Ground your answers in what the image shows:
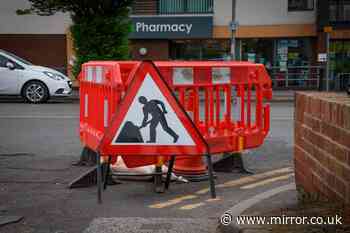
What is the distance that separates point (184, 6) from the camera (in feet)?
93.6

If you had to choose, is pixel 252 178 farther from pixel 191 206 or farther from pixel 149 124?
pixel 149 124

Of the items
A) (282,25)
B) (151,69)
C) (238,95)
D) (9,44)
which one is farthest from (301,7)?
(151,69)

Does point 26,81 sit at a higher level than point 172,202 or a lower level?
higher

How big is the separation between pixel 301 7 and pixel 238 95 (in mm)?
20661

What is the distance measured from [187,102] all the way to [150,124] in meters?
1.26

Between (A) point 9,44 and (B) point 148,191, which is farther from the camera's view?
(A) point 9,44

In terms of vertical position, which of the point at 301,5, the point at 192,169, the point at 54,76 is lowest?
the point at 192,169

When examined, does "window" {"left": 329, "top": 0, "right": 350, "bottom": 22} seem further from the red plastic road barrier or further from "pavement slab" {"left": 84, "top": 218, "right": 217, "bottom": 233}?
"pavement slab" {"left": 84, "top": 218, "right": 217, "bottom": 233}

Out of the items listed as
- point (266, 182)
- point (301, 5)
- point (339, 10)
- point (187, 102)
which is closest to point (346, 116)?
point (266, 182)

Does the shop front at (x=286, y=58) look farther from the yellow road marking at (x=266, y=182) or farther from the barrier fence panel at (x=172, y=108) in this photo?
the yellow road marking at (x=266, y=182)

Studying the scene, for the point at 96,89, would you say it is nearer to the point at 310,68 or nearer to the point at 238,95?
the point at 238,95

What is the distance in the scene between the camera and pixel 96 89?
798cm

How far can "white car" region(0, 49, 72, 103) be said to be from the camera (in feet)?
64.8

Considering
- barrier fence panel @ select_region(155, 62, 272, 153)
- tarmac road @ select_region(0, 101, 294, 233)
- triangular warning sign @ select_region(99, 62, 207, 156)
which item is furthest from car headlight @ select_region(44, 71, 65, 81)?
triangular warning sign @ select_region(99, 62, 207, 156)
